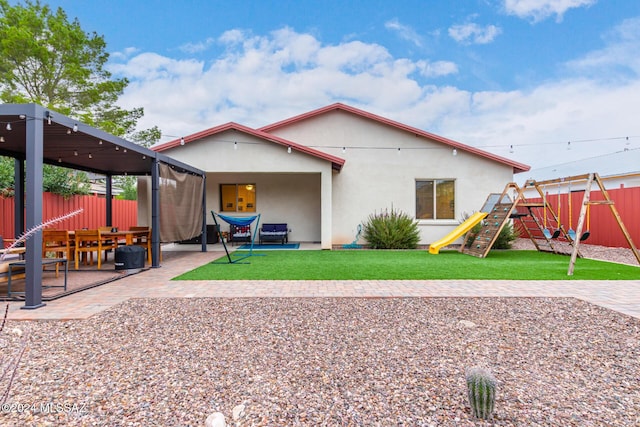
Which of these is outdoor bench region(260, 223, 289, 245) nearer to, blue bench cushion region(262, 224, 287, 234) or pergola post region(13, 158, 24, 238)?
blue bench cushion region(262, 224, 287, 234)

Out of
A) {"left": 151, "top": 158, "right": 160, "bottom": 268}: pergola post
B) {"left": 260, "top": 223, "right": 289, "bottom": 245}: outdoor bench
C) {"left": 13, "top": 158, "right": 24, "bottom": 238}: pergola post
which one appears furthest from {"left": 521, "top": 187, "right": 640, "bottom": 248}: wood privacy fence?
{"left": 13, "top": 158, "right": 24, "bottom": 238}: pergola post

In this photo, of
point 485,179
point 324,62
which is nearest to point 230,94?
point 324,62

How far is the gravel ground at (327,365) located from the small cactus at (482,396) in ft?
0.29

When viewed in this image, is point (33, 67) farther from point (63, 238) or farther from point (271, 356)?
point (271, 356)

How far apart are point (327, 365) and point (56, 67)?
19.5m

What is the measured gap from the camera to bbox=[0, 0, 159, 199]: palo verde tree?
14.3 m

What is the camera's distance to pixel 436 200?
37.3 ft

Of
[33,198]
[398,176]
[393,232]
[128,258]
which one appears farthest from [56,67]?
[393,232]

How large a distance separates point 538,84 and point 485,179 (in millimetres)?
5733

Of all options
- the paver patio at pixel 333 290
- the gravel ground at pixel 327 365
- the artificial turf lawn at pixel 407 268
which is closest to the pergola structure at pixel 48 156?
the paver patio at pixel 333 290

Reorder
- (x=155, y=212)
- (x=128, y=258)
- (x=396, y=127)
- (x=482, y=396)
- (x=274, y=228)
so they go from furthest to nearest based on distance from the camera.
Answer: (x=274, y=228) → (x=396, y=127) → (x=155, y=212) → (x=128, y=258) → (x=482, y=396)

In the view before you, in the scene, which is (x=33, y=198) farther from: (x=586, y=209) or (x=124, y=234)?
(x=586, y=209)

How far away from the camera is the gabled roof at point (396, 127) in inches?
426

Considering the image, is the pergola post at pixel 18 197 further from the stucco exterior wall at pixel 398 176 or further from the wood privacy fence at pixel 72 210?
the stucco exterior wall at pixel 398 176
